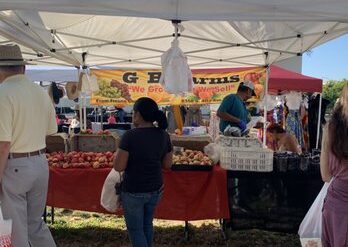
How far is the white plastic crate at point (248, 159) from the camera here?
12.3 ft

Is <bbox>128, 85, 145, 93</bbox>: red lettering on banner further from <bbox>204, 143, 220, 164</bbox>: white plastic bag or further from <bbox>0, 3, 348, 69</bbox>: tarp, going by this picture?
<bbox>204, 143, 220, 164</bbox>: white plastic bag

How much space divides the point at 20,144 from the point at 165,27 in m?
3.35

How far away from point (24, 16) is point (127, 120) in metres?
12.0

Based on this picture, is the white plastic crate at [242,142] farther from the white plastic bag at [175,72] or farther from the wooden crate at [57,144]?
the wooden crate at [57,144]

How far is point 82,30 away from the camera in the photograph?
5.38 m

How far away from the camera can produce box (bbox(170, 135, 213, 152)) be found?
4785 millimetres

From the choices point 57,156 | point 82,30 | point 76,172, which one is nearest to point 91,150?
point 57,156

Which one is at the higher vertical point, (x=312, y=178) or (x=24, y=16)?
(x=24, y=16)

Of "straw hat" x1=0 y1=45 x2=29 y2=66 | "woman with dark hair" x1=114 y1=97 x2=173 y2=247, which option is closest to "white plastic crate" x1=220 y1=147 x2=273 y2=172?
"woman with dark hair" x1=114 y1=97 x2=173 y2=247

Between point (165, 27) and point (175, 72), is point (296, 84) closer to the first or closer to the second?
point (165, 27)

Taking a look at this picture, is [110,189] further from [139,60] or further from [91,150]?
[139,60]

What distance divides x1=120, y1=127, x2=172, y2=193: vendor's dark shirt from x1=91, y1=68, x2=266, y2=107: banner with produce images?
16.8ft

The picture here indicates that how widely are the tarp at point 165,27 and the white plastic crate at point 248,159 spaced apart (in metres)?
1.22

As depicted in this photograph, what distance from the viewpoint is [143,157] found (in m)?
2.80
